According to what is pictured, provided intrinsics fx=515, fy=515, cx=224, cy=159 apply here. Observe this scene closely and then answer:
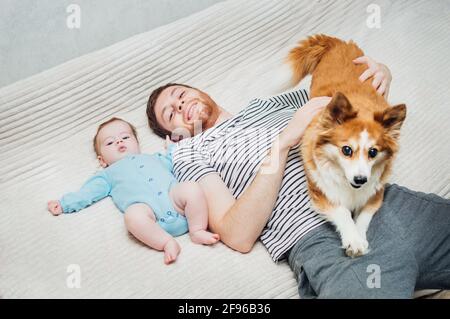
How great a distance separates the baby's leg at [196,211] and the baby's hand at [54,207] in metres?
0.41

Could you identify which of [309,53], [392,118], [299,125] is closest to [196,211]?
[299,125]

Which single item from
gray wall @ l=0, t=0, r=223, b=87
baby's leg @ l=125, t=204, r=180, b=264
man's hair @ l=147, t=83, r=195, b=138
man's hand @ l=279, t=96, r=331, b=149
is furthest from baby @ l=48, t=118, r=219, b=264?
gray wall @ l=0, t=0, r=223, b=87

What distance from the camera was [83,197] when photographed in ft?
5.37

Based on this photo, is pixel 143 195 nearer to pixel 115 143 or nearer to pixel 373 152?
pixel 115 143

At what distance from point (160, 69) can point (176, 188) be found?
29.3 inches

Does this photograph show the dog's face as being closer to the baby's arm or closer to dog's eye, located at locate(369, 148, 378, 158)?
dog's eye, located at locate(369, 148, 378, 158)

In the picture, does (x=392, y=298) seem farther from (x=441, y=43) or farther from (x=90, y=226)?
(x=441, y=43)

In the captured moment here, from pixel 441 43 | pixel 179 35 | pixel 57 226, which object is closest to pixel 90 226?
pixel 57 226

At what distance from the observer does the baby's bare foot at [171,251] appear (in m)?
1.40

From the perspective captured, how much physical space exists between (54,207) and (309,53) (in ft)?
3.25

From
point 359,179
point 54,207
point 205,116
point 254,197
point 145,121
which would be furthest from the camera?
point 145,121

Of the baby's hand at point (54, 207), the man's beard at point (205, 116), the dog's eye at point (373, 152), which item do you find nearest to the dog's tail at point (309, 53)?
the man's beard at point (205, 116)

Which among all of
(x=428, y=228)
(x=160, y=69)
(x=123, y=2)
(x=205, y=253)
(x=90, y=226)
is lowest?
(x=428, y=228)
